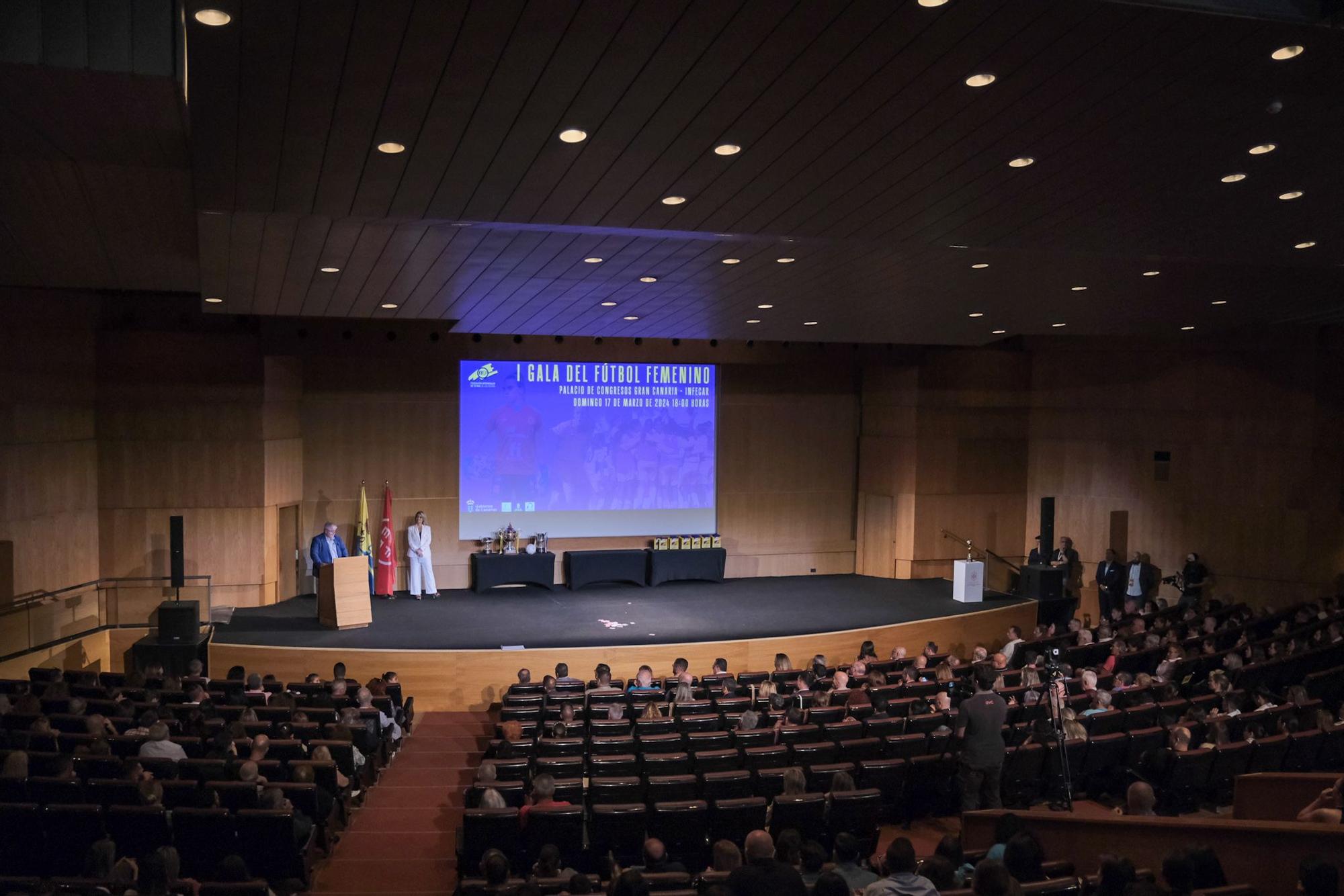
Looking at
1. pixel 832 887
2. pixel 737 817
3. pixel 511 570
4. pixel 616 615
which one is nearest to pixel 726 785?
pixel 737 817

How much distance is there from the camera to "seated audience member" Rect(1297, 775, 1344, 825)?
5703 mm

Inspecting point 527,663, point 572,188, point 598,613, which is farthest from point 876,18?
point 598,613

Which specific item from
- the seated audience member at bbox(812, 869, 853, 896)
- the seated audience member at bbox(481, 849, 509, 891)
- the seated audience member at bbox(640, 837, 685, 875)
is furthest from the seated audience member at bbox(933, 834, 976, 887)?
the seated audience member at bbox(481, 849, 509, 891)

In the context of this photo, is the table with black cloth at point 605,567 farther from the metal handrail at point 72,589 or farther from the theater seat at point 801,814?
the theater seat at point 801,814

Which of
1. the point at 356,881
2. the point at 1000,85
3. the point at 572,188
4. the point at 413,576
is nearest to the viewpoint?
the point at 1000,85

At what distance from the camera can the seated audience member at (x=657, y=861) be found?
19.4 feet

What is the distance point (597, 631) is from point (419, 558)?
4.01 meters

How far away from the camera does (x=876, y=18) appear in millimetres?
3920

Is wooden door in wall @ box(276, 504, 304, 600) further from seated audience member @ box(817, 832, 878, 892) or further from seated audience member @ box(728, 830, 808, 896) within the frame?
seated audience member @ box(728, 830, 808, 896)

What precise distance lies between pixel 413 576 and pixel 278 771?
9221 mm

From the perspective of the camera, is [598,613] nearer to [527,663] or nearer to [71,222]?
[527,663]

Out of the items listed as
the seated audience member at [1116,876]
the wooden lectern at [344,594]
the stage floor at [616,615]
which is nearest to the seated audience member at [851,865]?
the seated audience member at [1116,876]

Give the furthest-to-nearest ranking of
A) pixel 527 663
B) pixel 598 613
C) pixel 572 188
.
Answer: pixel 598 613
pixel 527 663
pixel 572 188

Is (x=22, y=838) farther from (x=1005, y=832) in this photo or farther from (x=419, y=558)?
(x=419, y=558)
